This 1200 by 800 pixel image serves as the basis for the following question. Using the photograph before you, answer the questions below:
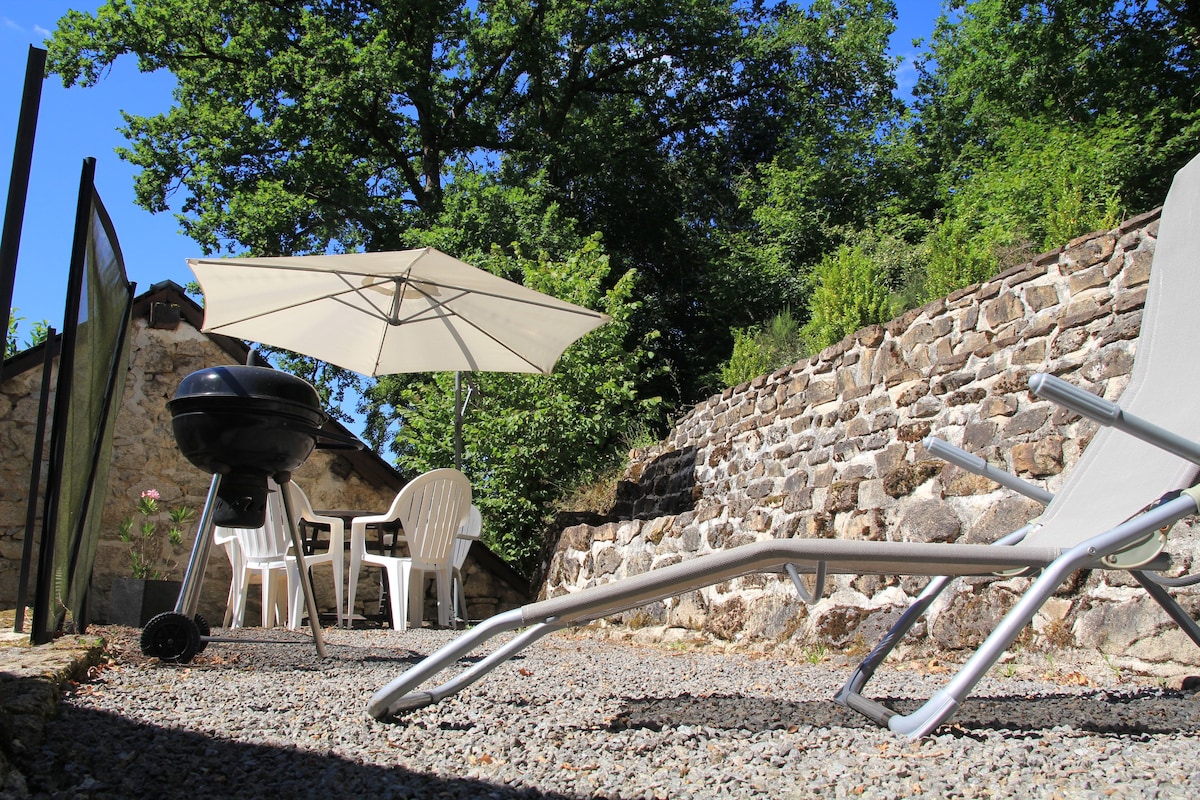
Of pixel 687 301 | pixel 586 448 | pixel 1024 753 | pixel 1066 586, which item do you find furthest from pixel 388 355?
pixel 687 301

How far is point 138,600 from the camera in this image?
4469 mm

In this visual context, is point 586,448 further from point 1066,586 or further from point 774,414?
point 1066,586

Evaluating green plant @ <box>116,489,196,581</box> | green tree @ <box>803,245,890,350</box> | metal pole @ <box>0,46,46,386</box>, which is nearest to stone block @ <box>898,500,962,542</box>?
metal pole @ <box>0,46,46,386</box>

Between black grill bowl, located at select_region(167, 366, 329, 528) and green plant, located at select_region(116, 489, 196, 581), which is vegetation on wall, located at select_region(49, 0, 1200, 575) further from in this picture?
black grill bowl, located at select_region(167, 366, 329, 528)

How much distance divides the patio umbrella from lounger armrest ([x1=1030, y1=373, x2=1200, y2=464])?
13.8 ft

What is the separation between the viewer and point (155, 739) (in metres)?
1.68

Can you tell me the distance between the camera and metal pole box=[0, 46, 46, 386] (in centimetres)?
175

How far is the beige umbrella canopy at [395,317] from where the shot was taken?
5570 millimetres

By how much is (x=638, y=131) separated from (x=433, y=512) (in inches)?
511

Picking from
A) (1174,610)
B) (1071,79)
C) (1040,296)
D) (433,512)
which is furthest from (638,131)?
(1174,610)

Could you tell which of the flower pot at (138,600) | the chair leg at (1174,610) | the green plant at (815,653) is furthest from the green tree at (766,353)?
the chair leg at (1174,610)

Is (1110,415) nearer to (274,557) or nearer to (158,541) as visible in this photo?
(274,557)

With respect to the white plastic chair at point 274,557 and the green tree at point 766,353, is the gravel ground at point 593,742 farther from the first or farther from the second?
the green tree at point 766,353

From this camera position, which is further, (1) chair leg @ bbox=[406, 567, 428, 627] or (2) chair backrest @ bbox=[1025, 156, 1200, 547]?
(1) chair leg @ bbox=[406, 567, 428, 627]
